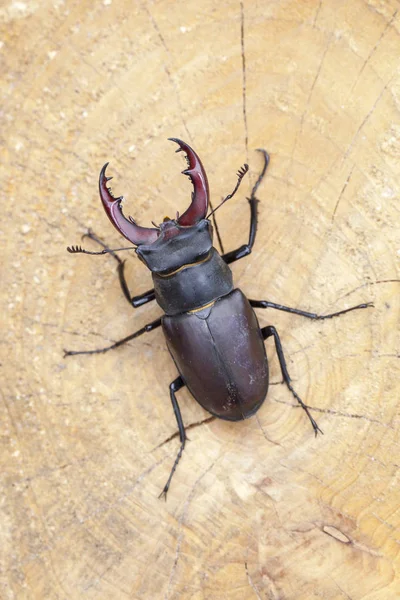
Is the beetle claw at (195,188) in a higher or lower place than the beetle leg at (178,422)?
higher

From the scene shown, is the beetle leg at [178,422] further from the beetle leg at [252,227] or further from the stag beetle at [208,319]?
the beetle leg at [252,227]

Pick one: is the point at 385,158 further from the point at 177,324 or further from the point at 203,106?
the point at 177,324

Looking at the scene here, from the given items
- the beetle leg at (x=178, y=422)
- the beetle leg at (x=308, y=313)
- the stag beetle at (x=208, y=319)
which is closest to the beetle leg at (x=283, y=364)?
the stag beetle at (x=208, y=319)

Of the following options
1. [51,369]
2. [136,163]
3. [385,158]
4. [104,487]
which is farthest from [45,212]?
[385,158]

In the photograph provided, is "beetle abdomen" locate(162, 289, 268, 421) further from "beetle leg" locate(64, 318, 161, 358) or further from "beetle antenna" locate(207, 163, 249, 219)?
"beetle antenna" locate(207, 163, 249, 219)

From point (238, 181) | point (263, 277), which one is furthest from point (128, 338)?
point (238, 181)

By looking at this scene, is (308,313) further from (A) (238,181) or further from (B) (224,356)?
(A) (238,181)

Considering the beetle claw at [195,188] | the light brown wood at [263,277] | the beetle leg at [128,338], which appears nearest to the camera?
the beetle claw at [195,188]
